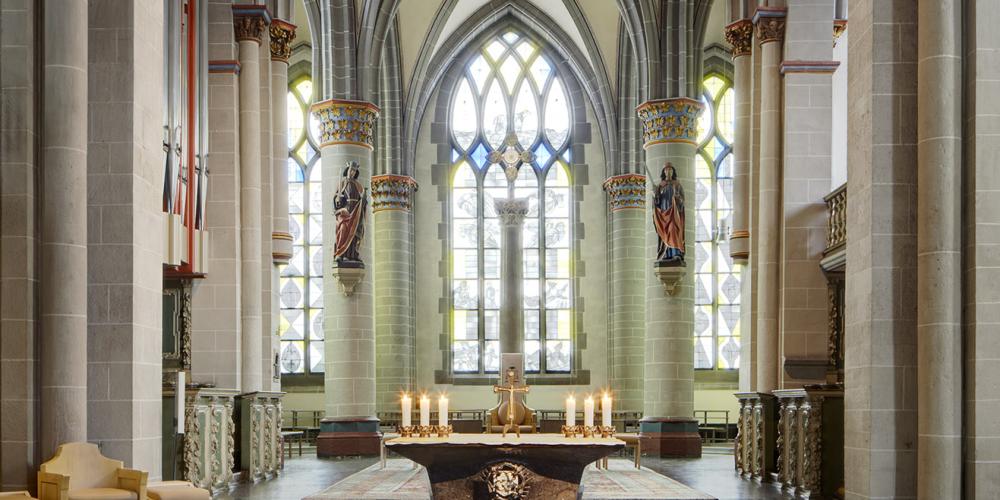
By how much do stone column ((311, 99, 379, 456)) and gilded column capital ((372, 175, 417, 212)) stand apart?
25.3 ft

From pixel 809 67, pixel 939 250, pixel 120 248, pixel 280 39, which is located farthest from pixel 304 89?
pixel 939 250

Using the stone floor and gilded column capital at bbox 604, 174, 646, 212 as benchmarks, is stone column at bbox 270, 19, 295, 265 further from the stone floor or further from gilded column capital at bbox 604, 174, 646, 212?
gilded column capital at bbox 604, 174, 646, 212

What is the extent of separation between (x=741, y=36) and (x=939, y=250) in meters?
9.98

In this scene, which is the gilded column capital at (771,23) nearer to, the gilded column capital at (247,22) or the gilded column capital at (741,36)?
the gilded column capital at (741,36)

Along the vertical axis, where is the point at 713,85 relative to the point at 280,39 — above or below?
above

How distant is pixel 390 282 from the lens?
2931 cm

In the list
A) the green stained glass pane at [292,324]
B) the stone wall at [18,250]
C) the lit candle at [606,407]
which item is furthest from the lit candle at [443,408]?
the green stained glass pane at [292,324]

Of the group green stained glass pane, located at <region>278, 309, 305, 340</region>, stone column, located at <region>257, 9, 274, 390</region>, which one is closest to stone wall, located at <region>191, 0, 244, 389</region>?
stone column, located at <region>257, 9, 274, 390</region>

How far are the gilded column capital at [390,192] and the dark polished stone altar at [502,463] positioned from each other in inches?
759

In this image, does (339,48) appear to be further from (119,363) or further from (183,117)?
(119,363)

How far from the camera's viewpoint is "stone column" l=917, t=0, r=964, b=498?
8500 mm

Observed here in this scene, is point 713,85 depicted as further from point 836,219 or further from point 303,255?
point 836,219

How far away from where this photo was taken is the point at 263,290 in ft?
58.9

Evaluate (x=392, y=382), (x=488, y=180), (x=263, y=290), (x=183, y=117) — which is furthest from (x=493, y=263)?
(x=183, y=117)
